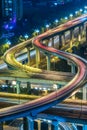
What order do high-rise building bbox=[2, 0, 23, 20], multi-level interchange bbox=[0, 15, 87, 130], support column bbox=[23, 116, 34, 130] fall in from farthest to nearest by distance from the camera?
high-rise building bbox=[2, 0, 23, 20]
support column bbox=[23, 116, 34, 130]
multi-level interchange bbox=[0, 15, 87, 130]

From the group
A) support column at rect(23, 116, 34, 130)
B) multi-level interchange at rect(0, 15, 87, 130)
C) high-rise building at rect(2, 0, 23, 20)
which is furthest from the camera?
high-rise building at rect(2, 0, 23, 20)

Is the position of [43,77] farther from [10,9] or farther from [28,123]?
[10,9]

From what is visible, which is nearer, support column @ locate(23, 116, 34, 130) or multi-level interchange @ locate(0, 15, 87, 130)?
multi-level interchange @ locate(0, 15, 87, 130)

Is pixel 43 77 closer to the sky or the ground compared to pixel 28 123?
closer to the sky

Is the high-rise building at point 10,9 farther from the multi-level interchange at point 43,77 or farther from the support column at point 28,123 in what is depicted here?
the support column at point 28,123

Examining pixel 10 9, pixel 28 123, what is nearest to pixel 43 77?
pixel 28 123

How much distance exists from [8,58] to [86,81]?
69.5ft

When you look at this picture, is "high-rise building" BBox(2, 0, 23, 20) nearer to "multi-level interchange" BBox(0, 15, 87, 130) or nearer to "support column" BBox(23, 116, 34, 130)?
"multi-level interchange" BBox(0, 15, 87, 130)

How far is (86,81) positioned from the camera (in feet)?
164

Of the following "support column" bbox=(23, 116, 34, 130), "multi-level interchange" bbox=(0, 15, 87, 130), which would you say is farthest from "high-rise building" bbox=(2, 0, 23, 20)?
"support column" bbox=(23, 116, 34, 130)

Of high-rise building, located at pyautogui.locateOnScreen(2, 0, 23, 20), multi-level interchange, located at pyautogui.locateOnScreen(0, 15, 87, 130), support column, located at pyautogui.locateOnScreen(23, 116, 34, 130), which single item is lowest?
support column, located at pyautogui.locateOnScreen(23, 116, 34, 130)

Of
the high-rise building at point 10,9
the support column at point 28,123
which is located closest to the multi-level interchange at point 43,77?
the support column at point 28,123

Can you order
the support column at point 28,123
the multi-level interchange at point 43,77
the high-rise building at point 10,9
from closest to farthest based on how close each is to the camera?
the multi-level interchange at point 43,77 < the support column at point 28,123 < the high-rise building at point 10,9

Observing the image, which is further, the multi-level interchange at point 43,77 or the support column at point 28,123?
the support column at point 28,123
